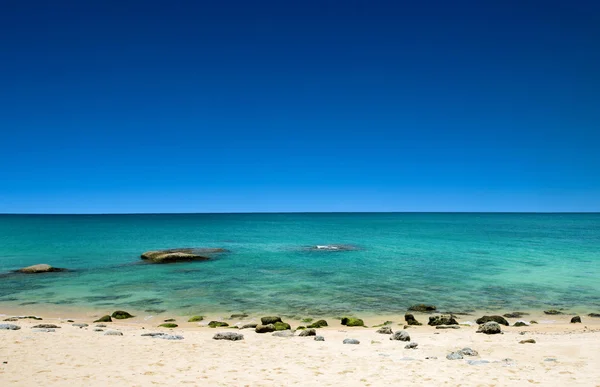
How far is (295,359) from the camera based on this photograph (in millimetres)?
12562

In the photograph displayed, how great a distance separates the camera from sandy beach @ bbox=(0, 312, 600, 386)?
10.4m

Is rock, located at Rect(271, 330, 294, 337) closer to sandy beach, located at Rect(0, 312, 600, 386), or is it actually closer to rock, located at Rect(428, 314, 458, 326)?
sandy beach, located at Rect(0, 312, 600, 386)

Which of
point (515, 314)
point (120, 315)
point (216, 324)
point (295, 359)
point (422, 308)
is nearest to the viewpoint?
point (295, 359)

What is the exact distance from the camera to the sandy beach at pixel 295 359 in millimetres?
10406

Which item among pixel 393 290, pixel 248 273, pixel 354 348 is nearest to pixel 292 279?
pixel 248 273

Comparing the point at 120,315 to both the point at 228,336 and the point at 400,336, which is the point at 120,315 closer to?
the point at 228,336

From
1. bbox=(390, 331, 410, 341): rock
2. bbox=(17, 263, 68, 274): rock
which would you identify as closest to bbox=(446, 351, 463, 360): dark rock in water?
bbox=(390, 331, 410, 341): rock

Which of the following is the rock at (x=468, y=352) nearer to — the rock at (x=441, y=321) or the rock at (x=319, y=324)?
the rock at (x=441, y=321)

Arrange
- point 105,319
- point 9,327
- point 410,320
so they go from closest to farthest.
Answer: point 9,327, point 410,320, point 105,319

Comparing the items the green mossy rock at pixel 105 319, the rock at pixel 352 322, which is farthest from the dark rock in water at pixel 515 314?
the green mossy rock at pixel 105 319

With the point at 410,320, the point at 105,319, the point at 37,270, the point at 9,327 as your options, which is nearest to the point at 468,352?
the point at 410,320

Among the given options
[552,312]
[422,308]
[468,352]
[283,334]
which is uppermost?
[468,352]

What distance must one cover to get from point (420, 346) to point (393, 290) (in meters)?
13.6

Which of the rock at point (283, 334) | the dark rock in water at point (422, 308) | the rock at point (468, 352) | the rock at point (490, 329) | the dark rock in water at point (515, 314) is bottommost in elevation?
the dark rock in water at point (515, 314)
